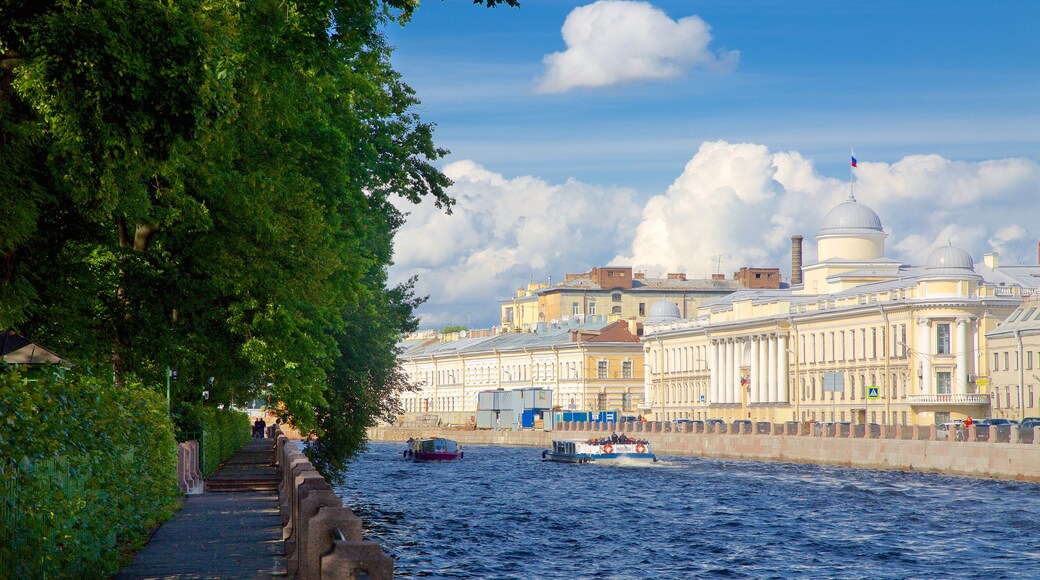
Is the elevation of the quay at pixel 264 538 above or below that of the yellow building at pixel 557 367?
below

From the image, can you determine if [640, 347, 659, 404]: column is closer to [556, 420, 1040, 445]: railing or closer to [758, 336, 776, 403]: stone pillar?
[758, 336, 776, 403]: stone pillar

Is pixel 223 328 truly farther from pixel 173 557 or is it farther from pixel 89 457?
pixel 89 457

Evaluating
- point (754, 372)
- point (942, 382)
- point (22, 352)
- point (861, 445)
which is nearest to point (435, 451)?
point (942, 382)

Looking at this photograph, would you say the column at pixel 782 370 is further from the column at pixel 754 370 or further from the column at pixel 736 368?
the column at pixel 736 368

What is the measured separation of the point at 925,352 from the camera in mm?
98875

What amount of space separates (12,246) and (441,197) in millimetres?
22534

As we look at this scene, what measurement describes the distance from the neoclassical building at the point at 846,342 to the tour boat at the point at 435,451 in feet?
86.1

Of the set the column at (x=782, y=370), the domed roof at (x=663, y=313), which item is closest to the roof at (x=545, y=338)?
the domed roof at (x=663, y=313)

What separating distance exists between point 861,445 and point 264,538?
188 feet

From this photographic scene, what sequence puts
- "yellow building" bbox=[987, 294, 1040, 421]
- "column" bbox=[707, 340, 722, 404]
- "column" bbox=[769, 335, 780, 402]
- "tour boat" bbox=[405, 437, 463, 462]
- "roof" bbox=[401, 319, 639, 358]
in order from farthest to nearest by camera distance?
"roof" bbox=[401, 319, 639, 358]
"column" bbox=[707, 340, 722, 404]
"column" bbox=[769, 335, 780, 402]
"tour boat" bbox=[405, 437, 463, 462]
"yellow building" bbox=[987, 294, 1040, 421]

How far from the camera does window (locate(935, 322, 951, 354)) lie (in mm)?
98188

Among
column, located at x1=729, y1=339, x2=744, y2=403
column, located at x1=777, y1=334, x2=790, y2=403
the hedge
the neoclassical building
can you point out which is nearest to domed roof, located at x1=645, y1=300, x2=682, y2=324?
the neoclassical building

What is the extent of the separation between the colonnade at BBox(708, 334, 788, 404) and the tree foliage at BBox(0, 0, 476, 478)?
81739 millimetres

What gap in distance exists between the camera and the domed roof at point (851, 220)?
414ft
